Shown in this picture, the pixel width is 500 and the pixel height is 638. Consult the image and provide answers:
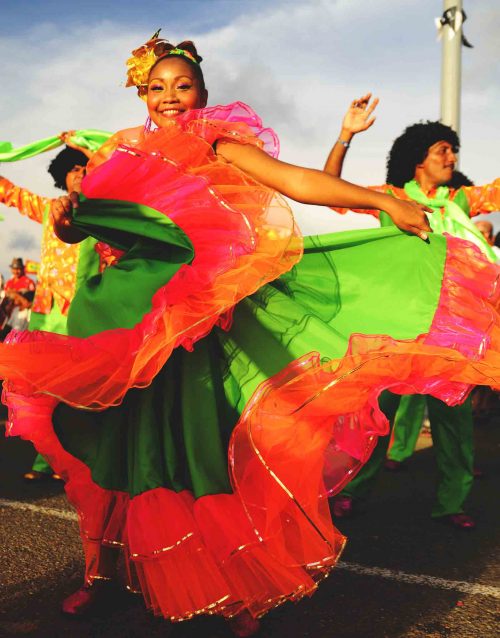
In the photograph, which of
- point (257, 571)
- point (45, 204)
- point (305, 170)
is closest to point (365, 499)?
point (257, 571)

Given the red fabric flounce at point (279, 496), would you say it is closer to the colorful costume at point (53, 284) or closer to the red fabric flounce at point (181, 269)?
the red fabric flounce at point (181, 269)

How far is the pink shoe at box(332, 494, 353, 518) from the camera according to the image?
4.01 meters

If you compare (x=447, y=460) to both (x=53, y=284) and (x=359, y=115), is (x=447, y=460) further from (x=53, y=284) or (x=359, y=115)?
(x=53, y=284)

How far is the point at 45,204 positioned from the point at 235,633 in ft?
11.7

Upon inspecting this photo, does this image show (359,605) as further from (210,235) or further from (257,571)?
(210,235)

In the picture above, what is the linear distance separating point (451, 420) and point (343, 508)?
826mm

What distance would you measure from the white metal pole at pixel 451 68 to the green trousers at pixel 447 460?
459cm

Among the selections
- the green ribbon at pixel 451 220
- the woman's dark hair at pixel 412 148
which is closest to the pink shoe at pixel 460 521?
the green ribbon at pixel 451 220

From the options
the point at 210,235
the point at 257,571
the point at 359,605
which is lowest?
the point at 359,605

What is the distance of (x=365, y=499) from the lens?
162 inches

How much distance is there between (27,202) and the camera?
16.9 ft

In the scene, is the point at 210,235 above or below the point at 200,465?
above

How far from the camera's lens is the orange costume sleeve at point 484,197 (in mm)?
4582

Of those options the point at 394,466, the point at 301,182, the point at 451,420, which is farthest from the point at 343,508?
the point at 301,182
